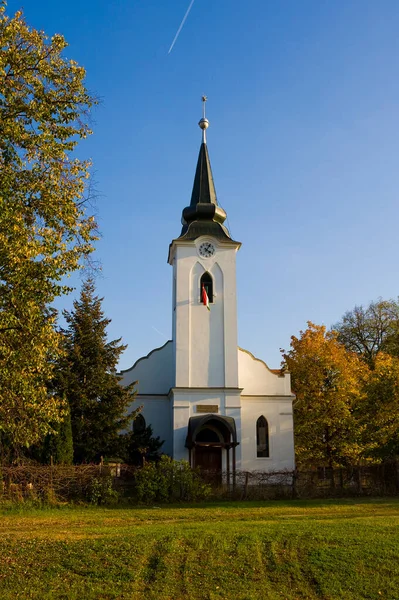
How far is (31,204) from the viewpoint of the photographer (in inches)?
504

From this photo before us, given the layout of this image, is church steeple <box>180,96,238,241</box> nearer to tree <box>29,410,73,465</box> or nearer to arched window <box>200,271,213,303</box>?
arched window <box>200,271,213,303</box>

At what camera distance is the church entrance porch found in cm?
2803

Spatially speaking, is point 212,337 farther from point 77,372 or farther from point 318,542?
point 318,542

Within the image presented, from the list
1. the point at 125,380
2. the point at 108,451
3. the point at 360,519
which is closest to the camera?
the point at 360,519

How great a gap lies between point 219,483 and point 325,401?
10370 mm

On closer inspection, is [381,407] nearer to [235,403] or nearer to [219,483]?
[235,403]

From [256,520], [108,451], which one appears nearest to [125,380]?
[108,451]

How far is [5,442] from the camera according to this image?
2197 cm

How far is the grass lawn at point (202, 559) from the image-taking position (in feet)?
34.6

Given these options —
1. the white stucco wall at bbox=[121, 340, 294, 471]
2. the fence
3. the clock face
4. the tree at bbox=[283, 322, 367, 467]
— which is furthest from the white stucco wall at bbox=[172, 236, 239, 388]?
the fence

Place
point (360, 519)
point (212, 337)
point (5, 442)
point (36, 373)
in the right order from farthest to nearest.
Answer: point (212, 337) < point (5, 442) < point (360, 519) < point (36, 373)

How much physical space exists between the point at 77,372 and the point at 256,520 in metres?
11.3

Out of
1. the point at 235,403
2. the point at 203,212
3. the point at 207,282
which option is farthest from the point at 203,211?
the point at 235,403

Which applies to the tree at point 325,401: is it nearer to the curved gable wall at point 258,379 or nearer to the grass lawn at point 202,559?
the curved gable wall at point 258,379
